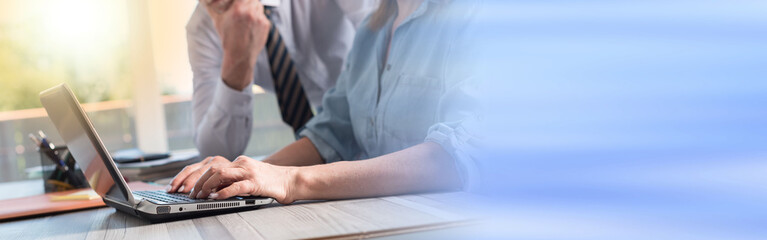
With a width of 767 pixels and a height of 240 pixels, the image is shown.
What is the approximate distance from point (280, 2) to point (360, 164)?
1.40 metres

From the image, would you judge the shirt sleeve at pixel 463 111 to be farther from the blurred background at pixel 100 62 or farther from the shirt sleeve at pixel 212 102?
the blurred background at pixel 100 62

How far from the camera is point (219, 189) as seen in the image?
90 centimetres

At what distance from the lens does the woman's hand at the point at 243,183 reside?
88 cm

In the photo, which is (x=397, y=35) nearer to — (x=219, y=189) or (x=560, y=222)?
(x=219, y=189)

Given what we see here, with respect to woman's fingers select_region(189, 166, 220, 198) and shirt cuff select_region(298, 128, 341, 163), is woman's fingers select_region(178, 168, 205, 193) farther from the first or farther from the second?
shirt cuff select_region(298, 128, 341, 163)

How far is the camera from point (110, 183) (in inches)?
36.0

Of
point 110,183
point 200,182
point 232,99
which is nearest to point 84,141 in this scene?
point 110,183

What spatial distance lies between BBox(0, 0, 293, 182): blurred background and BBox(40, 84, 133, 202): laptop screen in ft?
6.23

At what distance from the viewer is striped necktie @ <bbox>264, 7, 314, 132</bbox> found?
2.23m

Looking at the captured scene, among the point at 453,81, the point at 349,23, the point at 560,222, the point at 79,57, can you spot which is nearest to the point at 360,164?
the point at 453,81

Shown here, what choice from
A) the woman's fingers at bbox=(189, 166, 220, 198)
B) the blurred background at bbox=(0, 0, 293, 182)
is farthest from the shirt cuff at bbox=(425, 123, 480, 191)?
the blurred background at bbox=(0, 0, 293, 182)

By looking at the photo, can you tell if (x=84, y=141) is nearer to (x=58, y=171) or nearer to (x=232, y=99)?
(x=58, y=171)

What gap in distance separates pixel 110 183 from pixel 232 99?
3.67 ft

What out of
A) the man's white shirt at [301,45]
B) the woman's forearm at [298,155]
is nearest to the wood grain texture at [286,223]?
the woman's forearm at [298,155]
